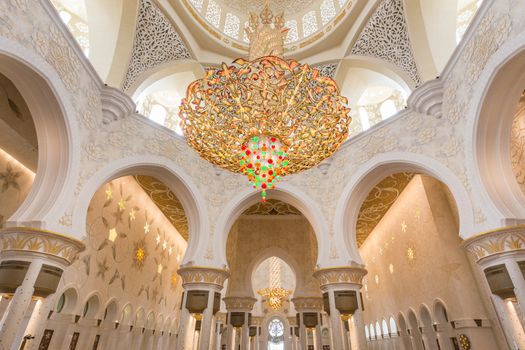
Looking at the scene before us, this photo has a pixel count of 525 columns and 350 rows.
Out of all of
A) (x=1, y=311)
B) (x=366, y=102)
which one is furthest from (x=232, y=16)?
(x=1, y=311)

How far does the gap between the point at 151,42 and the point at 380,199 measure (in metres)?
7.88

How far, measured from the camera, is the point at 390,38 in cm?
699

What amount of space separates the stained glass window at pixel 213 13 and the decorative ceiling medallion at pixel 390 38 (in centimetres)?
435

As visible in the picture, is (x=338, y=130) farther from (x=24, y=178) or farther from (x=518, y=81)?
(x=24, y=178)

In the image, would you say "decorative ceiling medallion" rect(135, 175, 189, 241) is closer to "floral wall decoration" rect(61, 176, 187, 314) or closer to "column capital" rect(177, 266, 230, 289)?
"floral wall decoration" rect(61, 176, 187, 314)

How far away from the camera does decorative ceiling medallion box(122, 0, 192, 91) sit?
673cm

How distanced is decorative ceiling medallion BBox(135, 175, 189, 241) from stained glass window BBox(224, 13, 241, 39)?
5107mm

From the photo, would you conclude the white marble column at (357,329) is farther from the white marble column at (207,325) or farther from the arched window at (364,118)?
the arched window at (364,118)

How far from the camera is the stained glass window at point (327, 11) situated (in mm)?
8766

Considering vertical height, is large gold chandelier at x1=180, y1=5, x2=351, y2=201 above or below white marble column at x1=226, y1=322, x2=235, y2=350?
above

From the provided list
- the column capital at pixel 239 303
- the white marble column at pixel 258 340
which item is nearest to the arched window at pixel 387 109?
the column capital at pixel 239 303

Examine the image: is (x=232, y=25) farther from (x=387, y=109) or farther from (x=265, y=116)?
(x=265, y=116)

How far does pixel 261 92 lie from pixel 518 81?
3831 millimetres

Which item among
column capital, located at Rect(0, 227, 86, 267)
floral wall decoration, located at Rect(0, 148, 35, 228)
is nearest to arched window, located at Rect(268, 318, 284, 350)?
floral wall decoration, located at Rect(0, 148, 35, 228)
